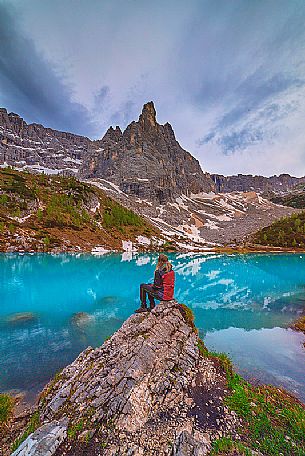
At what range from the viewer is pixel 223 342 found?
60.4 ft

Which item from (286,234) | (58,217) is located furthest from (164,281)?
(286,234)

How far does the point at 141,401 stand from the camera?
24.0ft

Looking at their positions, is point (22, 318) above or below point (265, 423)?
below

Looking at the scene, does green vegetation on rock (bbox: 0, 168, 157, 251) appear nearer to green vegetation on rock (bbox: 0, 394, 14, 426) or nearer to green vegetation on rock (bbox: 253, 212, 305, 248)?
green vegetation on rock (bbox: 253, 212, 305, 248)

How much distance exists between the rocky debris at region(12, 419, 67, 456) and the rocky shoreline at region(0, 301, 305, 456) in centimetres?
2

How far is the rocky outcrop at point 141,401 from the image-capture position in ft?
19.9

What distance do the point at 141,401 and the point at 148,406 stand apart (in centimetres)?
25

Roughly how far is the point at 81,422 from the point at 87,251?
272 feet

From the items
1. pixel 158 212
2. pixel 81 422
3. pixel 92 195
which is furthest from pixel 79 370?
pixel 158 212

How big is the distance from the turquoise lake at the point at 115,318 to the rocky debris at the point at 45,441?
5.81 meters

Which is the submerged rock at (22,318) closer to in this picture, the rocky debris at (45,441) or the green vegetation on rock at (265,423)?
the rocky debris at (45,441)

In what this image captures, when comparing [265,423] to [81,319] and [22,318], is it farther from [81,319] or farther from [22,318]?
[22,318]

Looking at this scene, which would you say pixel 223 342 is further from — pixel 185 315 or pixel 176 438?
pixel 176 438

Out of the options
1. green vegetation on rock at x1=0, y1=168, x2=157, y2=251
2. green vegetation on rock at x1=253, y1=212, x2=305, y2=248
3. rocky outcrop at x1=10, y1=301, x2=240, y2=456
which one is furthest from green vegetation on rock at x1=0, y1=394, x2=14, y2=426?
green vegetation on rock at x1=253, y1=212, x2=305, y2=248
